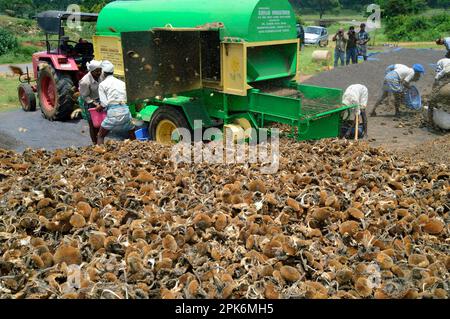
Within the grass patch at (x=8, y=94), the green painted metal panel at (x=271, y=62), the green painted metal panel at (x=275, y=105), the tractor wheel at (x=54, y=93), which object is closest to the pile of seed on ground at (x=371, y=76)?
the green painted metal panel at (x=271, y=62)

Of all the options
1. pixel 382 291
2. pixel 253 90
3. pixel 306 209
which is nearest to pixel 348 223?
pixel 306 209

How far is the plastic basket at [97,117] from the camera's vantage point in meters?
7.06

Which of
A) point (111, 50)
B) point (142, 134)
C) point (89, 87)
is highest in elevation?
point (111, 50)

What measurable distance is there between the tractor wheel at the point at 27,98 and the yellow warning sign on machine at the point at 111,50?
310 cm

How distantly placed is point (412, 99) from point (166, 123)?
256 inches

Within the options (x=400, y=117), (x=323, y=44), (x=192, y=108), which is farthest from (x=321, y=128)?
(x=323, y=44)

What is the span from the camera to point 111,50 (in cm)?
877

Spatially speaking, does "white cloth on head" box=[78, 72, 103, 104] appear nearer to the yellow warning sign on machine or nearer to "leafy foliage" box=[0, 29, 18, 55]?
the yellow warning sign on machine

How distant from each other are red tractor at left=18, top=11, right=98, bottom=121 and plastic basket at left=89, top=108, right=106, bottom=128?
303 cm

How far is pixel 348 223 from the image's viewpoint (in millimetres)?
3104

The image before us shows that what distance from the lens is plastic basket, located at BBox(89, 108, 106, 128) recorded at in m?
7.06

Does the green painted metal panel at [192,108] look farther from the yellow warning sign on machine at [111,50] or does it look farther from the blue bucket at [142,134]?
the yellow warning sign on machine at [111,50]

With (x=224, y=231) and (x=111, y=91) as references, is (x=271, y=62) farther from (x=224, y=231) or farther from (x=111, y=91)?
(x=224, y=231)
